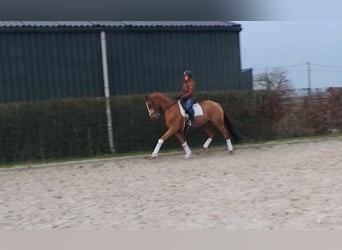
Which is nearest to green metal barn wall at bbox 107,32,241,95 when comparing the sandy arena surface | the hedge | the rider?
the hedge

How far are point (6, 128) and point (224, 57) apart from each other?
25.1ft

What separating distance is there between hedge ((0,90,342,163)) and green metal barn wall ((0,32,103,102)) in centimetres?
232

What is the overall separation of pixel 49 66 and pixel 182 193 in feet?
27.9

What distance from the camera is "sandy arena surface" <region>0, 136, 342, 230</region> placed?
5.55m

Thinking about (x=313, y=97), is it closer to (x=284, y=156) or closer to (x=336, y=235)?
(x=284, y=156)

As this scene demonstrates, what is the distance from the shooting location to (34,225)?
5617 millimetres

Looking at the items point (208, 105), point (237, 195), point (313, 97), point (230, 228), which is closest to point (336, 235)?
point (230, 228)

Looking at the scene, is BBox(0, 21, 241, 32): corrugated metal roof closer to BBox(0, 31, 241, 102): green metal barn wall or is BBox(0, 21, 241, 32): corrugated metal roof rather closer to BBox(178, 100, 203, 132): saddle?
BBox(0, 31, 241, 102): green metal barn wall

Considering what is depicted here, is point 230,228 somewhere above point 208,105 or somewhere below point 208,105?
below

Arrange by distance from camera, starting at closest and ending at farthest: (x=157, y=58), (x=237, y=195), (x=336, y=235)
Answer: (x=336, y=235) < (x=237, y=195) < (x=157, y=58)

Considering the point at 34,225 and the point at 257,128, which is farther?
the point at 257,128

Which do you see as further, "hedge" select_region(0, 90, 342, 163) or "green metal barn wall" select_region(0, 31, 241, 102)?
"green metal barn wall" select_region(0, 31, 241, 102)

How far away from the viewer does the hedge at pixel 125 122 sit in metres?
11.8

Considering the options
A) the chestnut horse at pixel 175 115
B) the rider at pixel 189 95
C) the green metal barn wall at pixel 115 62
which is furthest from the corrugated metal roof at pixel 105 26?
the chestnut horse at pixel 175 115
